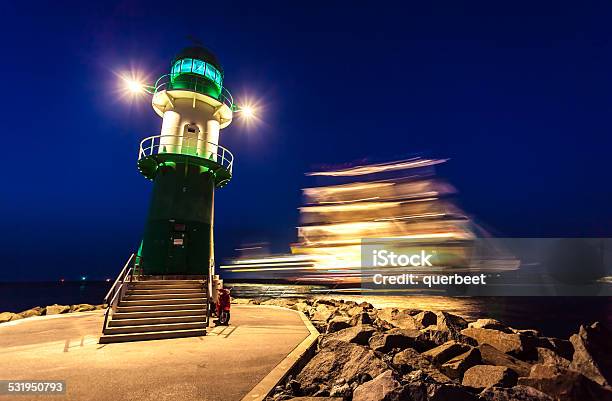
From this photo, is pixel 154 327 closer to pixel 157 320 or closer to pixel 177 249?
pixel 157 320

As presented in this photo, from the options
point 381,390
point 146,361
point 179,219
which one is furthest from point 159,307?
point 381,390

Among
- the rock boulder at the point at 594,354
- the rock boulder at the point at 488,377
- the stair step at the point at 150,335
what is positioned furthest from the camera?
the stair step at the point at 150,335

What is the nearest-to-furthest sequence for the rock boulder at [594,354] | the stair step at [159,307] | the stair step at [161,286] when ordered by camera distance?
1. the rock boulder at [594,354]
2. the stair step at [159,307]
3. the stair step at [161,286]

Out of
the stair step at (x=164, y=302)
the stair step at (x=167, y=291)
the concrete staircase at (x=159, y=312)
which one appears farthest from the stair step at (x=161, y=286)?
the stair step at (x=164, y=302)

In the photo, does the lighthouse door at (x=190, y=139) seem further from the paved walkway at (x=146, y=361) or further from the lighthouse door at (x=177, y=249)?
the paved walkway at (x=146, y=361)

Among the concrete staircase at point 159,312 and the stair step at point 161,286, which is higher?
the stair step at point 161,286

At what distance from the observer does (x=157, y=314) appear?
1092 centimetres

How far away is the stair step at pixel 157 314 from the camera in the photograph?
10.5m

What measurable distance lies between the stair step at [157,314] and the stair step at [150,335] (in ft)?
3.14

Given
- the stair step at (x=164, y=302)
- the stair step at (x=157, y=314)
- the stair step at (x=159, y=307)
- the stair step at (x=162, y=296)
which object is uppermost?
the stair step at (x=162, y=296)

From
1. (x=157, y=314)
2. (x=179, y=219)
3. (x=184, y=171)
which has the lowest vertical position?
(x=157, y=314)

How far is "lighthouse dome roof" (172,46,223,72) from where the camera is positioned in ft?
63.6

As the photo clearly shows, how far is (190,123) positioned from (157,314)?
11.0 m

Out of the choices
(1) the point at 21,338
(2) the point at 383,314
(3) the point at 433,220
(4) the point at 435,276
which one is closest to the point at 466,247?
(4) the point at 435,276
